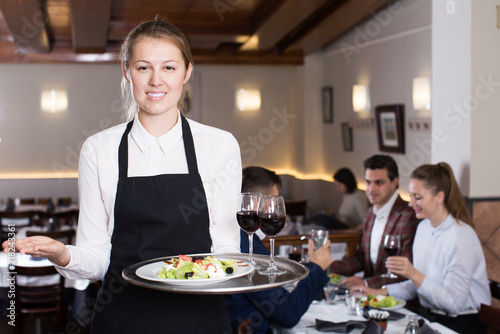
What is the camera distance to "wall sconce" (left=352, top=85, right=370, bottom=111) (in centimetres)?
751

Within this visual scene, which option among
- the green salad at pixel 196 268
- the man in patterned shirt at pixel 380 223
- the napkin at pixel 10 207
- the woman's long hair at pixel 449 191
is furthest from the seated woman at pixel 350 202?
the green salad at pixel 196 268

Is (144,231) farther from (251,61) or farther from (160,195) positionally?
(251,61)

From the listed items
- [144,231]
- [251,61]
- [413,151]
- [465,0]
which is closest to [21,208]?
[251,61]

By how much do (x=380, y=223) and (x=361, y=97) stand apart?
12.5 ft

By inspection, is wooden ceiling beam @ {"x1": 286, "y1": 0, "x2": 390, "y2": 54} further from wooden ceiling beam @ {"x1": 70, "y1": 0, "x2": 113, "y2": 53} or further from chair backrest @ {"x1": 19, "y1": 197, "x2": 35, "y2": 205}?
chair backrest @ {"x1": 19, "y1": 197, "x2": 35, "y2": 205}

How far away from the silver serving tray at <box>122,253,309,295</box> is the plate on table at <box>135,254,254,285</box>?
0.03 feet

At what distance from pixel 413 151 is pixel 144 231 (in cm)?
495

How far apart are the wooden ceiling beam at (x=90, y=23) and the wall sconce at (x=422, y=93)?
316 centimetres

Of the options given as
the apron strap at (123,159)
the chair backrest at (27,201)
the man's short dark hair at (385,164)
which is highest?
the apron strap at (123,159)

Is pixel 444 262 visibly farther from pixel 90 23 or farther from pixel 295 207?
→ pixel 90 23

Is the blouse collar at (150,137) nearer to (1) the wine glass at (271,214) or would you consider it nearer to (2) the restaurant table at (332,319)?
(1) the wine glass at (271,214)

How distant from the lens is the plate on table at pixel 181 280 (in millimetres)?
1358

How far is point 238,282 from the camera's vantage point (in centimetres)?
142

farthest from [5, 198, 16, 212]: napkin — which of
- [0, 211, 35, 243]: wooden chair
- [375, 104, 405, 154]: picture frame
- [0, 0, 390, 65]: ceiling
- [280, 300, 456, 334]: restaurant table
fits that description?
[280, 300, 456, 334]: restaurant table
